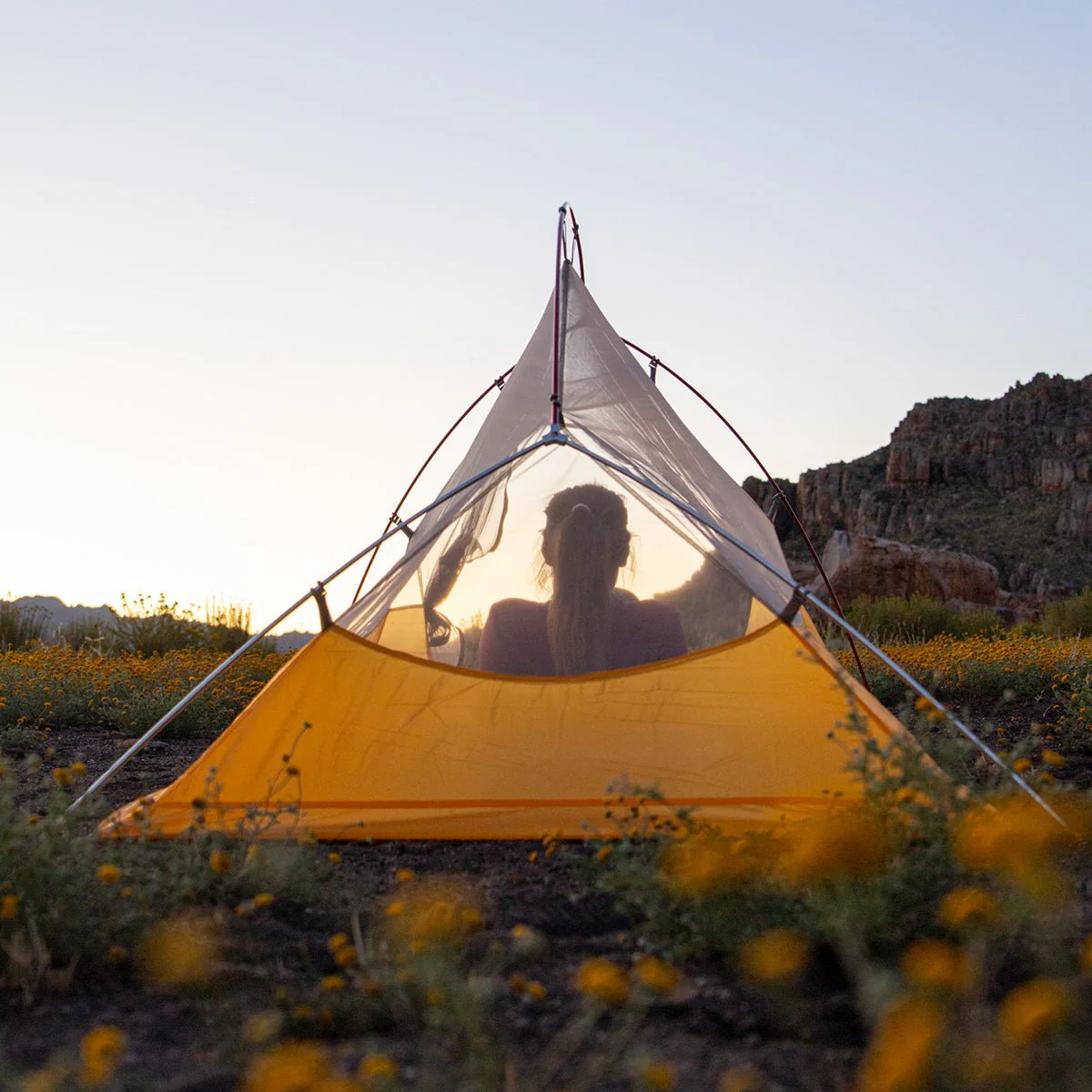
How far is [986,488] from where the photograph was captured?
4012 cm

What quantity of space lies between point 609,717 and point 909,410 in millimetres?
49196

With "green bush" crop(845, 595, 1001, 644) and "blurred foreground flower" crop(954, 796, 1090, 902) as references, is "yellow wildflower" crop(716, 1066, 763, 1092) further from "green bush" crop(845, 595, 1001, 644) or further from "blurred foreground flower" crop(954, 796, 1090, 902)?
"green bush" crop(845, 595, 1001, 644)

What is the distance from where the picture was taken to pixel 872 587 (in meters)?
17.8

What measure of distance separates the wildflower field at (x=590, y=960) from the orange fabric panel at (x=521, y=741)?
58 cm

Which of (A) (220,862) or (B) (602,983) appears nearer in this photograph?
(B) (602,983)

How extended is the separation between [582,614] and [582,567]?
19 centimetres

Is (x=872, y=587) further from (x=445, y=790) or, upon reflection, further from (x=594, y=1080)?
(x=594, y=1080)

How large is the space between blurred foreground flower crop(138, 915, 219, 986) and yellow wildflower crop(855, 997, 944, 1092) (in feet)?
4.41

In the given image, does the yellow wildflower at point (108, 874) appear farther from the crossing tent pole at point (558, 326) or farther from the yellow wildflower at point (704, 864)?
the crossing tent pole at point (558, 326)

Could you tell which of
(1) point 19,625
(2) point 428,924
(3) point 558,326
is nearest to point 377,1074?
(2) point 428,924

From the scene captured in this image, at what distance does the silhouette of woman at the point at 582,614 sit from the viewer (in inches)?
175

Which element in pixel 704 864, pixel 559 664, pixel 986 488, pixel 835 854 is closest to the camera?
pixel 835 854

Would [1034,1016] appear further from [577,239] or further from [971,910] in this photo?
[577,239]

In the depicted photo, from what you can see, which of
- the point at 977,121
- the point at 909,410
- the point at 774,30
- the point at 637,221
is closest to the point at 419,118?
the point at 637,221
